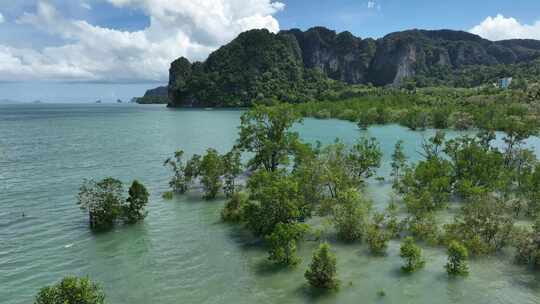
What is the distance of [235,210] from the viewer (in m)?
29.1

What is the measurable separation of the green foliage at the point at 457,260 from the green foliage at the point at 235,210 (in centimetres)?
1370

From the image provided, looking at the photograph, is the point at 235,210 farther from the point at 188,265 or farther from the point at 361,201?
the point at 361,201

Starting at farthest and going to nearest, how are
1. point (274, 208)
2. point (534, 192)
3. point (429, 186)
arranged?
point (429, 186)
point (534, 192)
point (274, 208)

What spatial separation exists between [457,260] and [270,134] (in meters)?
21.5

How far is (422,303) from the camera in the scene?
17.2 meters

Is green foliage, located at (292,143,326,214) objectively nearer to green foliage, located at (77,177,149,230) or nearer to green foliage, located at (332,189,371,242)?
green foliage, located at (332,189,371,242)

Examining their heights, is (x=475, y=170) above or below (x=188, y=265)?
above

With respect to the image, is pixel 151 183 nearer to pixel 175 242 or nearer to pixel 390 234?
pixel 175 242

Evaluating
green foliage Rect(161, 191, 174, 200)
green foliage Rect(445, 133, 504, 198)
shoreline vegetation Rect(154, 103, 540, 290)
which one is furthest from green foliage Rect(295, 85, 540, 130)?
green foliage Rect(161, 191, 174, 200)

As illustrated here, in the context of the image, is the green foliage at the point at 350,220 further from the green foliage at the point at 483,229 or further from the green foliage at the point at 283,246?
the green foliage at the point at 483,229

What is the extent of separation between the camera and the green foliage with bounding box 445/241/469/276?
19.5m

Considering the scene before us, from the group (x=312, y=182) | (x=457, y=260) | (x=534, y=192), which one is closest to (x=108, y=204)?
(x=312, y=182)

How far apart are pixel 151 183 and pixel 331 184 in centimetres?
1997

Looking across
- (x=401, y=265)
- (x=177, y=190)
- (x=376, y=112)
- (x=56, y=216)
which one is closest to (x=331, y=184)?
(x=401, y=265)
